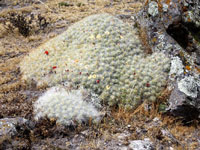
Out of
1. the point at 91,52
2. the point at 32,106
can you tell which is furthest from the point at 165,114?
the point at 32,106

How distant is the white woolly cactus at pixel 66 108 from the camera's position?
4980 mm

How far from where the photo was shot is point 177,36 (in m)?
6.53

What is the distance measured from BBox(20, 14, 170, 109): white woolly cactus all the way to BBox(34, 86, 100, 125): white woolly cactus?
514 mm

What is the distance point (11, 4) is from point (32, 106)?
1560cm

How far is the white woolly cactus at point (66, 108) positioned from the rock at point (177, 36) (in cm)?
218

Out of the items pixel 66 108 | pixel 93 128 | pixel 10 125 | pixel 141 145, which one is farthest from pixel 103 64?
pixel 10 125

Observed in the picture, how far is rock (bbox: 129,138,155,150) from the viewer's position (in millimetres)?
4195

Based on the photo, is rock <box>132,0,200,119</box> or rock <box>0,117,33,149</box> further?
rock <box>132,0,200,119</box>

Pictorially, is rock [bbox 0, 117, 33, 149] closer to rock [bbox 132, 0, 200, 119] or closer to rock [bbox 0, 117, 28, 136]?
rock [bbox 0, 117, 28, 136]

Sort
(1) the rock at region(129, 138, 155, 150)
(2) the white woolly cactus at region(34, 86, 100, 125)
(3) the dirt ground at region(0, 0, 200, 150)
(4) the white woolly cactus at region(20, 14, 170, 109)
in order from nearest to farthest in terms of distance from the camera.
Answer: (1) the rock at region(129, 138, 155, 150) < (3) the dirt ground at region(0, 0, 200, 150) < (2) the white woolly cactus at region(34, 86, 100, 125) < (4) the white woolly cactus at region(20, 14, 170, 109)

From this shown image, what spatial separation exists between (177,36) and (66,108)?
421 cm

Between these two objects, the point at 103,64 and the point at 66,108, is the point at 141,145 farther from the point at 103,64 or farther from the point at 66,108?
the point at 103,64

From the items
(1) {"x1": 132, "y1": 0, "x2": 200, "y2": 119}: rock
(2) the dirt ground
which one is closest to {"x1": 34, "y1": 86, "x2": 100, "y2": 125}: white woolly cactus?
(2) the dirt ground

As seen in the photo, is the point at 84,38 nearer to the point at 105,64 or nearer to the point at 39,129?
the point at 105,64
